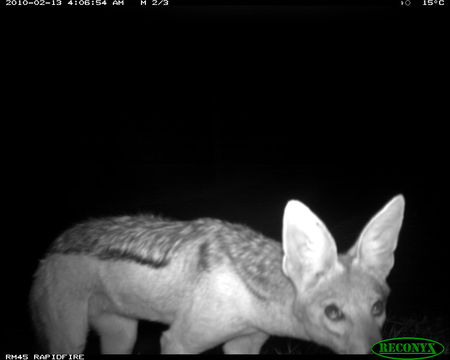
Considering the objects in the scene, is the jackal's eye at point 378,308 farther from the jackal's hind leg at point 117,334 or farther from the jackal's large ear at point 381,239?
the jackal's hind leg at point 117,334

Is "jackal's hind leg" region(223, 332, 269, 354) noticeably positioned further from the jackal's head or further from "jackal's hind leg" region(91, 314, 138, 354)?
"jackal's hind leg" region(91, 314, 138, 354)

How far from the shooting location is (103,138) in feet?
28.8

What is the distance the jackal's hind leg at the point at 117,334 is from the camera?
3.20 meters

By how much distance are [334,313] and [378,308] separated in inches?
10.2

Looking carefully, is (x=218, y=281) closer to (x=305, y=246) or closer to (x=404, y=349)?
(x=305, y=246)

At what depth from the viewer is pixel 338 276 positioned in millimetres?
2125

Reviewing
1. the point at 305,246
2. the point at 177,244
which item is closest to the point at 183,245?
the point at 177,244

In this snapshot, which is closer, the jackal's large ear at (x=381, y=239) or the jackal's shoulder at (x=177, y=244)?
the jackal's large ear at (x=381, y=239)

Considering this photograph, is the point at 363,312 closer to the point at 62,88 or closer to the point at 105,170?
the point at 62,88

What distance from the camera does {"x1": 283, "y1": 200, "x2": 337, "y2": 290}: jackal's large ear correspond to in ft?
6.65

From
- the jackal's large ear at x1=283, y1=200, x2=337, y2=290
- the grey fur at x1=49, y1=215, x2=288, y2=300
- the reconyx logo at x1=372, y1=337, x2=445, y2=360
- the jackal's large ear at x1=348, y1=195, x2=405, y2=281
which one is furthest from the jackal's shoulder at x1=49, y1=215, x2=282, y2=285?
the reconyx logo at x1=372, y1=337, x2=445, y2=360

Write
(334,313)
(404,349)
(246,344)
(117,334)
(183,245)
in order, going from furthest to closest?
(117,334) → (246,344) → (183,245) → (404,349) → (334,313)

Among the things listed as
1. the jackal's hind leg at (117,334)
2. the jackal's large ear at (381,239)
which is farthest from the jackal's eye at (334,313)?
the jackal's hind leg at (117,334)

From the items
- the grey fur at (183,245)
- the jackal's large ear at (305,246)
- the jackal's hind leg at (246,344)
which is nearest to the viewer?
the jackal's large ear at (305,246)
